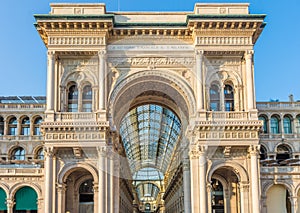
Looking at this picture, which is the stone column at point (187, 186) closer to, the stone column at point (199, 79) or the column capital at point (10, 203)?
the stone column at point (199, 79)

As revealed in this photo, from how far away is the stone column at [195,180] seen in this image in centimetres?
4157

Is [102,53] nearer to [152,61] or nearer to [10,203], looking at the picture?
[152,61]

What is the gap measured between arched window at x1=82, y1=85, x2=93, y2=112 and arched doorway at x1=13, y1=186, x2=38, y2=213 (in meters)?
9.02

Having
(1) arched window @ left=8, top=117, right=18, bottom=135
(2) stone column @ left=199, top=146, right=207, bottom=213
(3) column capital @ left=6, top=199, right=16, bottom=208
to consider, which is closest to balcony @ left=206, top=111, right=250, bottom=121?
(2) stone column @ left=199, top=146, right=207, bottom=213

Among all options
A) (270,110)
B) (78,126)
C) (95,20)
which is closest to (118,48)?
(95,20)

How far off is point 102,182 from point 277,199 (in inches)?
622

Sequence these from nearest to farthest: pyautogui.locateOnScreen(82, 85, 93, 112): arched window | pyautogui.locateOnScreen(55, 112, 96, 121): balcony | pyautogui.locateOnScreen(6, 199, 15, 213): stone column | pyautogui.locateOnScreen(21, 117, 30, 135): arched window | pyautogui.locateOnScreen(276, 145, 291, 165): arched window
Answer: pyautogui.locateOnScreen(55, 112, 96, 121): balcony → pyautogui.locateOnScreen(82, 85, 93, 112): arched window → pyautogui.locateOnScreen(6, 199, 15, 213): stone column → pyautogui.locateOnScreen(276, 145, 291, 165): arched window → pyautogui.locateOnScreen(21, 117, 30, 135): arched window

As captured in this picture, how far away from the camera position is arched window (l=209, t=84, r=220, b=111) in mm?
43781

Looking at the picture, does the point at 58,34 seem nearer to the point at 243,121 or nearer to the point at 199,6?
the point at 199,6

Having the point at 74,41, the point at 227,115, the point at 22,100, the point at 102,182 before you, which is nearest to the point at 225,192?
the point at 227,115

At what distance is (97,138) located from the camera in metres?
41.5

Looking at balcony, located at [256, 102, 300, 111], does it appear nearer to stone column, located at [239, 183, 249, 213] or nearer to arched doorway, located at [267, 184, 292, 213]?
arched doorway, located at [267, 184, 292, 213]

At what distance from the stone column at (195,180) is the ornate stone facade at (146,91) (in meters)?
0.08

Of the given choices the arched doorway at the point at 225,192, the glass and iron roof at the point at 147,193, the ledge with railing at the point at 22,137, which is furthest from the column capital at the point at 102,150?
the glass and iron roof at the point at 147,193
